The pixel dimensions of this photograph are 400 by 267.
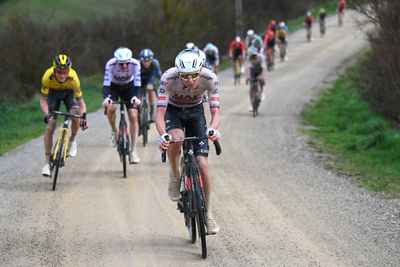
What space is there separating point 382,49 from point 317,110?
448 cm

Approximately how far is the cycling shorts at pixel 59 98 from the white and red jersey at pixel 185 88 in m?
3.96

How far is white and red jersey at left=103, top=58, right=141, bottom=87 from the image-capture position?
41.2 ft

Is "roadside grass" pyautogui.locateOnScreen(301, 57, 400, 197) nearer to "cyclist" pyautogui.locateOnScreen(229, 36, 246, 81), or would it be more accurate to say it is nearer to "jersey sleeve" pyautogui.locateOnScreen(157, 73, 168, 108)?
"jersey sleeve" pyautogui.locateOnScreen(157, 73, 168, 108)

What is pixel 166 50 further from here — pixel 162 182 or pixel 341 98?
pixel 162 182

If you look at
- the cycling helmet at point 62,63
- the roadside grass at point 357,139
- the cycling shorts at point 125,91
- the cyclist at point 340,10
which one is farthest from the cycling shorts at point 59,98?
the cyclist at point 340,10

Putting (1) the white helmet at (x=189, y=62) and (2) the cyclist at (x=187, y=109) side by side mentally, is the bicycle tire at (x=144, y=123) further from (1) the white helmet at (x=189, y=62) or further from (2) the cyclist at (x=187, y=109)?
(1) the white helmet at (x=189, y=62)

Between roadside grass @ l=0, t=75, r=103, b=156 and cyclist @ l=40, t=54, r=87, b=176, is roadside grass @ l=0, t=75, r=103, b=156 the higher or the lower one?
the lower one

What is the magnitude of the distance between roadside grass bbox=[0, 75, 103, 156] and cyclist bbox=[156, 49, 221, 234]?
8.44m

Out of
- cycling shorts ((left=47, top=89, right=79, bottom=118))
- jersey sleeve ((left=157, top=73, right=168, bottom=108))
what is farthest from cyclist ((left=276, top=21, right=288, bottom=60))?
jersey sleeve ((left=157, top=73, right=168, bottom=108))

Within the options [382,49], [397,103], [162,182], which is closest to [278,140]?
[397,103]

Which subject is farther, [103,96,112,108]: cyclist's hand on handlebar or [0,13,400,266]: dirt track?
[103,96,112,108]: cyclist's hand on handlebar

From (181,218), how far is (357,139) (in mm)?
8353

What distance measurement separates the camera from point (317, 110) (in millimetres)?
23500

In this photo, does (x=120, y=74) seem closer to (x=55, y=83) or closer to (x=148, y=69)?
(x=55, y=83)
